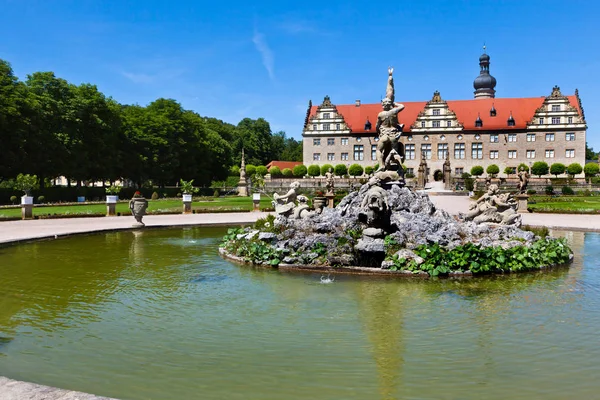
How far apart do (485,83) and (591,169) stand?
85.6 ft

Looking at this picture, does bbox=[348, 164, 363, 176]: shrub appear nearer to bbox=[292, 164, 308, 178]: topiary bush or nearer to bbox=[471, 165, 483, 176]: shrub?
bbox=[292, 164, 308, 178]: topiary bush

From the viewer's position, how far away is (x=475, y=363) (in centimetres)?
546

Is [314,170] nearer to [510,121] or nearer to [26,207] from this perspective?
[510,121]

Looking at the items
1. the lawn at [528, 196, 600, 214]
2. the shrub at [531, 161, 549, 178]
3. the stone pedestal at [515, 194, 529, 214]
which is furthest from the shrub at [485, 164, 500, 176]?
the stone pedestal at [515, 194, 529, 214]

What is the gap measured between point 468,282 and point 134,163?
2066 inches

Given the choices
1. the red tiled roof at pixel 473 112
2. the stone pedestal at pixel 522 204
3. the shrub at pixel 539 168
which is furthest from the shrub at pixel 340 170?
the stone pedestal at pixel 522 204

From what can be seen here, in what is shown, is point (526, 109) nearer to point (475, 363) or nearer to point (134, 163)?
point (134, 163)

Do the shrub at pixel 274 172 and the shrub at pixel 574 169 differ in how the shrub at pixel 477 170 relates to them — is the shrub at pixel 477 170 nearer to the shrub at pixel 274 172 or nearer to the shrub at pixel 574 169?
the shrub at pixel 574 169

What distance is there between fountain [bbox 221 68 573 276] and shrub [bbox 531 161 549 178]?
63461 millimetres

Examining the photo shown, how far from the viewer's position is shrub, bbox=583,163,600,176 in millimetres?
71312

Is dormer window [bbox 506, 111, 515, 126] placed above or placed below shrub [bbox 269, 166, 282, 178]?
above

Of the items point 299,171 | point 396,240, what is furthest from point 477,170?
point 396,240

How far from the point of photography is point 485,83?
295 ft

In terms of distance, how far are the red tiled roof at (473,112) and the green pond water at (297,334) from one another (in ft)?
235
